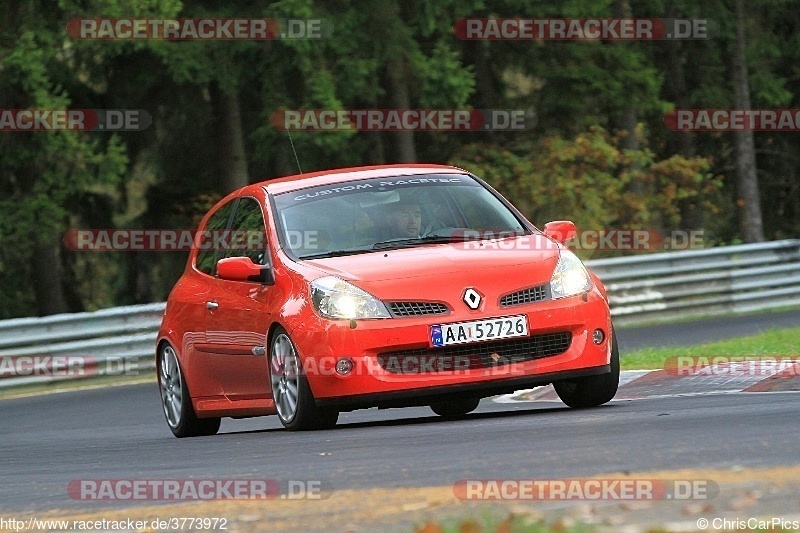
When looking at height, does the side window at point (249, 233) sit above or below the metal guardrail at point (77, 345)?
above

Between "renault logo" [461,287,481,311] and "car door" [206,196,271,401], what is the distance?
131 cm

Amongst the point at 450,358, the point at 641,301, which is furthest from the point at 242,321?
the point at 641,301

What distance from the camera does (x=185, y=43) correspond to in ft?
90.4

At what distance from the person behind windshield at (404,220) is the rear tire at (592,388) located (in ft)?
4.38

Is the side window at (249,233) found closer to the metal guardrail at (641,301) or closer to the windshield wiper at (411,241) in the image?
the windshield wiper at (411,241)

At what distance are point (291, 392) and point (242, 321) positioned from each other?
0.85m

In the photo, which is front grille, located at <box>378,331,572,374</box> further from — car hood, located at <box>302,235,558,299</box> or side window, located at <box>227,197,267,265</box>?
side window, located at <box>227,197,267,265</box>

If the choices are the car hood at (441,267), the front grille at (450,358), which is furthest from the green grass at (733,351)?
the front grille at (450,358)

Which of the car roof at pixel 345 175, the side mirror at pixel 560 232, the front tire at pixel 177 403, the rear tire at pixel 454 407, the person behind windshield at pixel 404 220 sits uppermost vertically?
the car roof at pixel 345 175

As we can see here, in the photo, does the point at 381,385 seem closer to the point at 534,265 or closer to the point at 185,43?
the point at 534,265

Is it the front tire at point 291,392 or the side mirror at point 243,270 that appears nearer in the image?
the front tire at point 291,392

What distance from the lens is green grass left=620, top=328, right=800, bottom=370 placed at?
14617 mm

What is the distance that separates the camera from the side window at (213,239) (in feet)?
39.9

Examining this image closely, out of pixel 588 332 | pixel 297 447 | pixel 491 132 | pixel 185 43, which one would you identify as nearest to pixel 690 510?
pixel 297 447
